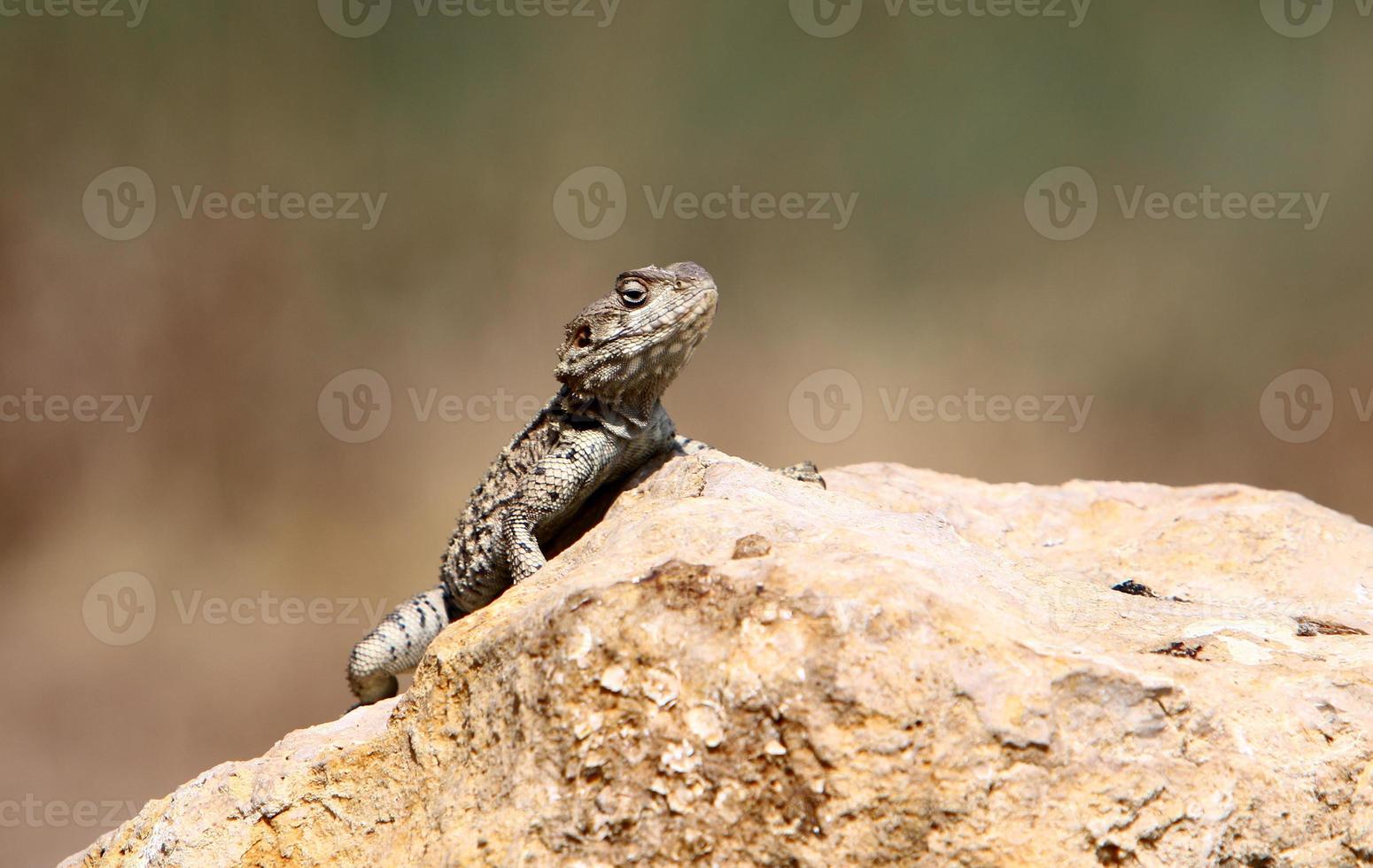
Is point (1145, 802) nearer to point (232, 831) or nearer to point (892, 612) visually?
point (892, 612)

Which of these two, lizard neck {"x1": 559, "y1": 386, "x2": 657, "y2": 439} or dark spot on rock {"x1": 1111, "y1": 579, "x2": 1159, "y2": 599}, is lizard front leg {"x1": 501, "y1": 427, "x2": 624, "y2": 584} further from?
dark spot on rock {"x1": 1111, "y1": 579, "x2": 1159, "y2": 599}

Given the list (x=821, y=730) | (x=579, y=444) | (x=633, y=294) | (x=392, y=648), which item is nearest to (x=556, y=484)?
(x=579, y=444)

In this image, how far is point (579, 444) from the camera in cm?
446

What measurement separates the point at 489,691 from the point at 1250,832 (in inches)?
66.9

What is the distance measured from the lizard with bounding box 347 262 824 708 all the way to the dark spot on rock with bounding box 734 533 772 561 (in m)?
1.27

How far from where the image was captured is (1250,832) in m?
2.43

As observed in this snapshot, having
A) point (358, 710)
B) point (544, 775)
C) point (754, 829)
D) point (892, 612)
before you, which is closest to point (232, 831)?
point (358, 710)

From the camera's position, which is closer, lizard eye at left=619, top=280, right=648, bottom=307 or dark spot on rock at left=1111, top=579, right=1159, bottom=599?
dark spot on rock at left=1111, top=579, right=1159, bottom=599

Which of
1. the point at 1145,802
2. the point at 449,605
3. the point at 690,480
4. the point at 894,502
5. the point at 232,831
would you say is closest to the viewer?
the point at 1145,802

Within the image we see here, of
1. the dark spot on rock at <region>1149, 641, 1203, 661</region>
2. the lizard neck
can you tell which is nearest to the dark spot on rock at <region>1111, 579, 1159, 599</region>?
the dark spot on rock at <region>1149, 641, 1203, 661</region>

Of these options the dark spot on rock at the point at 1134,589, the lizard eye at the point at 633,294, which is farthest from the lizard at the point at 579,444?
the dark spot on rock at the point at 1134,589

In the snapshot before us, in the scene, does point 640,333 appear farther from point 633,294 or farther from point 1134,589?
point 1134,589

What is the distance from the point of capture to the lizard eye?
4.38 m

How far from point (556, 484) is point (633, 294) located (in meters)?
0.78
